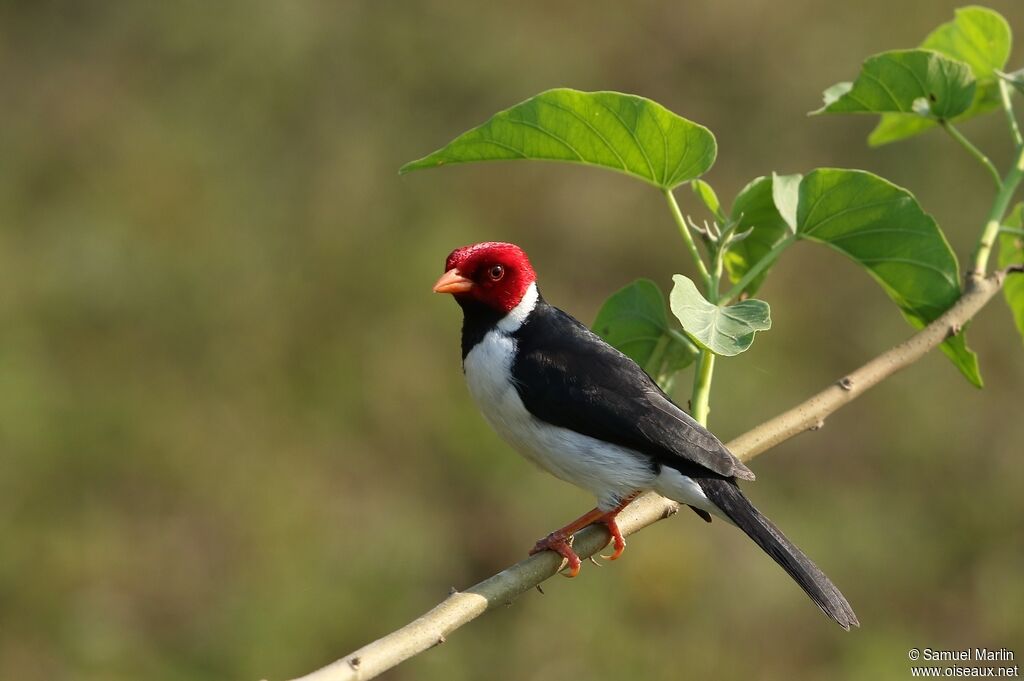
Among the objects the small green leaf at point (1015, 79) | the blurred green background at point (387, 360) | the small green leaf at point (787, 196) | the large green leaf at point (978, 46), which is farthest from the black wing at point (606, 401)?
the blurred green background at point (387, 360)

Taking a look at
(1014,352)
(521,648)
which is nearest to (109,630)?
(521,648)

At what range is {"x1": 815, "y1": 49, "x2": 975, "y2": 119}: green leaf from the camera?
9.55 feet

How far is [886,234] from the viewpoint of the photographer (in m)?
2.83

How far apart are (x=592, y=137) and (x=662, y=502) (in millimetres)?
939

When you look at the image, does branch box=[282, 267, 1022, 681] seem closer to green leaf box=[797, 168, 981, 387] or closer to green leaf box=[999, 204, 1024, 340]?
green leaf box=[797, 168, 981, 387]

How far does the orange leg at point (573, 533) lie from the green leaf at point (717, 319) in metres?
0.71

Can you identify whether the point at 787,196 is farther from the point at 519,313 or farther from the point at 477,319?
the point at 477,319

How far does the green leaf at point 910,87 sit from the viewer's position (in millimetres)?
2912

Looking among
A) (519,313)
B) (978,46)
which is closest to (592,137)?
(519,313)

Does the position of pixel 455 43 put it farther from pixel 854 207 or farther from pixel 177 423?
pixel 854 207

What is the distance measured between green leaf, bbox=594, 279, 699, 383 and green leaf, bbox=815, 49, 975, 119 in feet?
1.99

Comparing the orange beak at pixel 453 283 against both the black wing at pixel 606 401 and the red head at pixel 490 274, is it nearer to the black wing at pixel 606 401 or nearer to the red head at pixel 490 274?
the red head at pixel 490 274

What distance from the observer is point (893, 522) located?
6676 mm

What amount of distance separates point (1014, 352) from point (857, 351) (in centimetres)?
99
